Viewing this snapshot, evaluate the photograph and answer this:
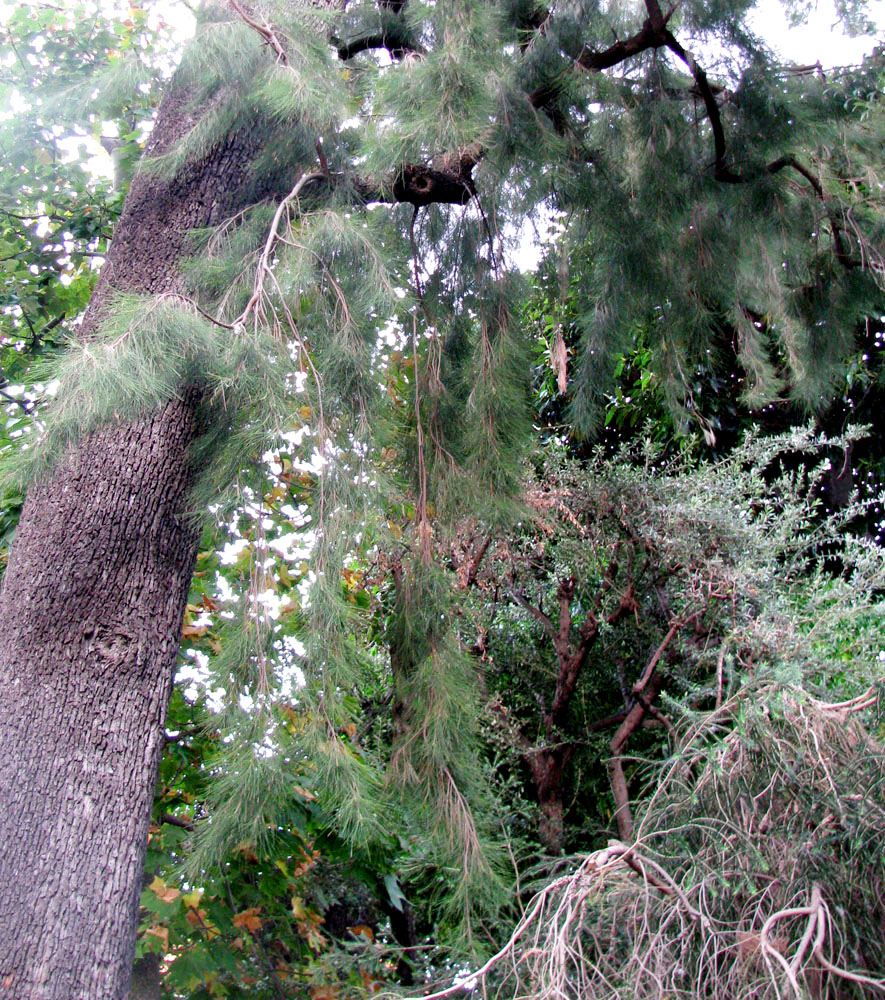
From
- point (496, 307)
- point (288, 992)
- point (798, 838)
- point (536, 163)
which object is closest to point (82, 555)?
point (496, 307)

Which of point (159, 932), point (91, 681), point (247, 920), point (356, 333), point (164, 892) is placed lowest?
point (247, 920)

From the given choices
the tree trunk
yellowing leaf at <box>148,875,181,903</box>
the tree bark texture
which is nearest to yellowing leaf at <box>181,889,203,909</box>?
yellowing leaf at <box>148,875,181,903</box>

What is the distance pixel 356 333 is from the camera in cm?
201

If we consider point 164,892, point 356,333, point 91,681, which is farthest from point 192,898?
point 356,333

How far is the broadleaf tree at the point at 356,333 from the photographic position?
1.68 m

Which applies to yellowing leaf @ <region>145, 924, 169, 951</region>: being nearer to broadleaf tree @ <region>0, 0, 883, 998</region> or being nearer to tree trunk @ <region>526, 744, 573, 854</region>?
broadleaf tree @ <region>0, 0, 883, 998</region>

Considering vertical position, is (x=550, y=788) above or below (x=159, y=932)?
below

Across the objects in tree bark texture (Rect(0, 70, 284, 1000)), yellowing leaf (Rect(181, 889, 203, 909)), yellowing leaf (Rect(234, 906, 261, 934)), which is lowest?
yellowing leaf (Rect(234, 906, 261, 934))

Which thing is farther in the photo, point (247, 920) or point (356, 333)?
point (247, 920)

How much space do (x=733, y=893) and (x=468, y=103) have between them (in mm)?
1762

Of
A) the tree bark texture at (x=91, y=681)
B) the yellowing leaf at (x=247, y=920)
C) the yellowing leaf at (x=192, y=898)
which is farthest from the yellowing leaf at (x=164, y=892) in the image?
the tree bark texture at (x=91, y=681)

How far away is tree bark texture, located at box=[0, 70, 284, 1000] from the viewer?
5.34 ft

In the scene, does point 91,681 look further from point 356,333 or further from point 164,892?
point 356,333

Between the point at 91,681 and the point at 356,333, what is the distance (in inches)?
36.6
